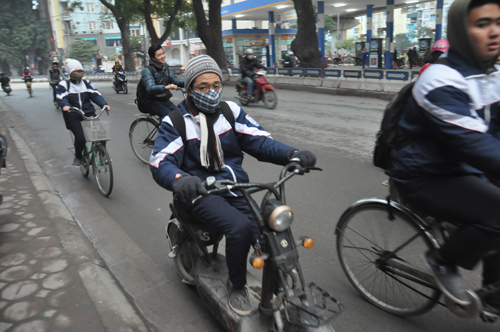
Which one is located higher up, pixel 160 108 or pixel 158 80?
pixel 158 80

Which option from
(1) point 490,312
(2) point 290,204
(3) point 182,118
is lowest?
(2) point 290,204

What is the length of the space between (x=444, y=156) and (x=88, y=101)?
17.1 feet

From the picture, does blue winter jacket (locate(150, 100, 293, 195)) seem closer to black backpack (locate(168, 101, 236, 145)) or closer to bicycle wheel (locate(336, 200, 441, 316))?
black backpack (locate(168, 101, 236, 145))

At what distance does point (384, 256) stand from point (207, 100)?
59.4 inches

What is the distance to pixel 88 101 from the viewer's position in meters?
6.13

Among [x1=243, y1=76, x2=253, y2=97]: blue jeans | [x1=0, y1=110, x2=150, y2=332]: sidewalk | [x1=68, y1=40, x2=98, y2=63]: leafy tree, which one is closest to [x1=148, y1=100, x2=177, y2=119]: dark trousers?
[x1=0, y1=110, x2=150, y2=332]: sidewalk

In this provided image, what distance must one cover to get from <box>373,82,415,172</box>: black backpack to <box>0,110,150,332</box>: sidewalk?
185 cm

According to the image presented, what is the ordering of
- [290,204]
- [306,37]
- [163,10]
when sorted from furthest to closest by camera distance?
[163,10], [306,37], [290,204]

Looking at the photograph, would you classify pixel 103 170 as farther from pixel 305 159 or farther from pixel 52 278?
pixel 305 159

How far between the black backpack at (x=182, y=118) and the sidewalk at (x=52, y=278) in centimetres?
130

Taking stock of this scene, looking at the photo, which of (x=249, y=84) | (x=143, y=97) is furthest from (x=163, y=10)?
(x=143, y=97)

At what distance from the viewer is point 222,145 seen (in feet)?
9.00

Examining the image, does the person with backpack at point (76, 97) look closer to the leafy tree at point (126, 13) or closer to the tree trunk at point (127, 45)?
the leafy tree at point (126, 13)

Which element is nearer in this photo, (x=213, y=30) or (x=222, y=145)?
(x=222, y=145)
